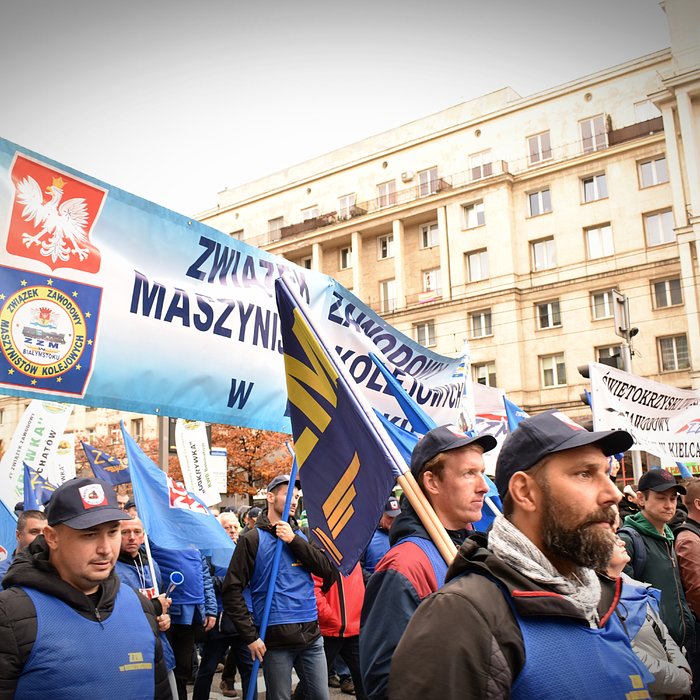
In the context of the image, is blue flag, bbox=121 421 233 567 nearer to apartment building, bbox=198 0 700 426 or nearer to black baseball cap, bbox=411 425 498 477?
black baseball cap, bbox=411 425 498 477

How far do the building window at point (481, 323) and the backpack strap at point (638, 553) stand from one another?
1337 inches

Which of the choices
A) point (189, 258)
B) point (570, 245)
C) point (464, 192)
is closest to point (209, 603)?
point (189, 258)

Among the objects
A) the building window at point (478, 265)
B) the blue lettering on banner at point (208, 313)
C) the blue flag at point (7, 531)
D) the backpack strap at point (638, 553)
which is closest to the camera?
the blue lettering on banner at point (208, 313)

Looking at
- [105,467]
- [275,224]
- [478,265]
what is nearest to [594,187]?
[478,265]

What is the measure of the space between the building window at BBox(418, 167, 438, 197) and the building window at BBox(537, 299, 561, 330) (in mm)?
9842

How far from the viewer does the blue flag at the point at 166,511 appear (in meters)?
6.17

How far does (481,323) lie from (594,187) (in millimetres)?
8856

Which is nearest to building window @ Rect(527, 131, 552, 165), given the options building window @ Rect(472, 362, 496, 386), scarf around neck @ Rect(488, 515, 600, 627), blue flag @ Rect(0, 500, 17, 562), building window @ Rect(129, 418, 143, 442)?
building window @ Rect(472, 362, 496, 386)

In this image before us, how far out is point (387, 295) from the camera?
145 feet

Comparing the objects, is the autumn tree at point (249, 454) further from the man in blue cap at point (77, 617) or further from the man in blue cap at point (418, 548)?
the man in blue cap at point (77, 617)

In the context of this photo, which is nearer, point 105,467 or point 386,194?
point 105,467

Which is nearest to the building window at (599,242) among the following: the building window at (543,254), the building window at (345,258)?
the building window at (543,254)

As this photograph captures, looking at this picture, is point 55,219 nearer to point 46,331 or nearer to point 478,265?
point 46,331

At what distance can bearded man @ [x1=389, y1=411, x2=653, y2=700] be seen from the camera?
178 cm
